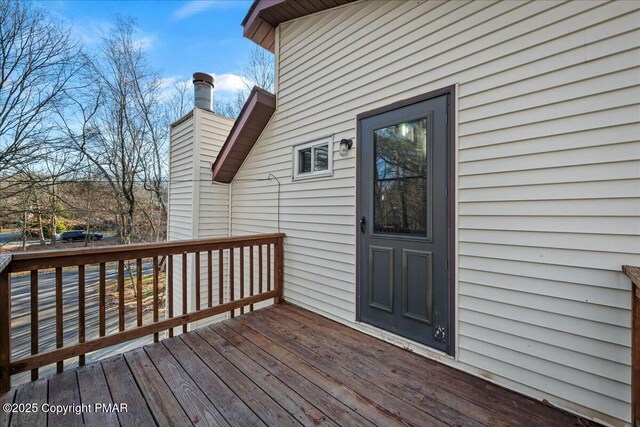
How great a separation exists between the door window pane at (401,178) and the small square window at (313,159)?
2.27 feet

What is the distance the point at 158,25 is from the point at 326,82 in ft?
24.9

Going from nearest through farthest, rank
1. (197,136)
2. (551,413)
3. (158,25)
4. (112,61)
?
1. (551,413)
2. (197,136)
3. (158,25)
4. (112,61)

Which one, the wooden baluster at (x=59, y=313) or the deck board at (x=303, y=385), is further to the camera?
the wooden baluster at (x=59, y=313)

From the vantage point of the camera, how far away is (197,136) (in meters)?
4.82

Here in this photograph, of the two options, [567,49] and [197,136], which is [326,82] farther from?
[197,136]

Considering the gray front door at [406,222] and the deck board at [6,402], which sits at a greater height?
the gray front door at [406,222]

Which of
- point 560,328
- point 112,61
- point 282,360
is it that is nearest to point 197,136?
point 282,360

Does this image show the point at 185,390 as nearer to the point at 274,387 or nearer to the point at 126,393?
the point at 126,393

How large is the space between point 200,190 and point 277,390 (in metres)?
3.90

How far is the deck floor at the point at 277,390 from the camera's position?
160cm

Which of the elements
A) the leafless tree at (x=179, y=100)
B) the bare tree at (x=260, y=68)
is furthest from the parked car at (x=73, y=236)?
the bare tree at (x=260, y=68)

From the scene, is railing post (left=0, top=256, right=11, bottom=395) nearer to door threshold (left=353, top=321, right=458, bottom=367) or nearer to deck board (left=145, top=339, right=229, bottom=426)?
deck board (left=145, top=339, right=229, bottom=426)

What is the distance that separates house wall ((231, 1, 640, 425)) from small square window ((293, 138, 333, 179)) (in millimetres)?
778

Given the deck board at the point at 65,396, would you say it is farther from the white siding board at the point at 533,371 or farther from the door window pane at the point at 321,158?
the door window pane at the point at 321,158
